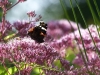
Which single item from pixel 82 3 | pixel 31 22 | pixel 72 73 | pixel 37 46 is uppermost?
pixel 82 3

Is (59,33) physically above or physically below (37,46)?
above

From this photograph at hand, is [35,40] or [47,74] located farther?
[35,40]

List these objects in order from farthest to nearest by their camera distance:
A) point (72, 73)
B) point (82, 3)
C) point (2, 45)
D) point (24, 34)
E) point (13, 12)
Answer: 1. point (13, 12)
2. point (82, 3)
3. point (24, 34)
4. point (2, 45)
5. point (72, 73)

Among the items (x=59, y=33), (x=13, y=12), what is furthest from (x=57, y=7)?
(x=59, y=33)

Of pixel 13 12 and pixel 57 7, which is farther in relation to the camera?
Result: pixel 57 7

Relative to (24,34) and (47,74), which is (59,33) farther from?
(47,74)

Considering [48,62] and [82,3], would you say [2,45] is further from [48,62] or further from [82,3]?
[82,3]

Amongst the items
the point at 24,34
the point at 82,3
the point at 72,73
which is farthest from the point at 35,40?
the point at 82,3

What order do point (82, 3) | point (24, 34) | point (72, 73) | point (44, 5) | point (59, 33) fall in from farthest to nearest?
point (44, 5) < point (82, 3) < point (59, 33) < point (24, 34) < point (72, 73)

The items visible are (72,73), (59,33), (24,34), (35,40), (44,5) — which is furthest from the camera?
(44,5)
